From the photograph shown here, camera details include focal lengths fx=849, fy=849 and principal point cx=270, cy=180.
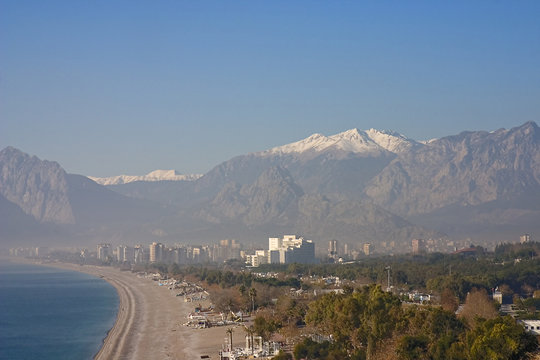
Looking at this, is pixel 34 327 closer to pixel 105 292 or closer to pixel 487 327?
pixel 105 292

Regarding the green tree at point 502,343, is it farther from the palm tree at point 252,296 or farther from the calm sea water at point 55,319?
the palm tree at point 252,296

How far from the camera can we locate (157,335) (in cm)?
8225

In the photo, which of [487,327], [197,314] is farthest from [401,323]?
[197,314]

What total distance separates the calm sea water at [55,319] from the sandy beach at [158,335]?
75.1 inches

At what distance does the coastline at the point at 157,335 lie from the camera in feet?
230

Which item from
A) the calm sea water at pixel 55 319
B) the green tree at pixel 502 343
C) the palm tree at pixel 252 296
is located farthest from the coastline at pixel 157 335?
the green tree at pixel 502 343

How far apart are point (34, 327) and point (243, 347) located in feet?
129

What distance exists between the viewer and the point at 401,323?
181 ft

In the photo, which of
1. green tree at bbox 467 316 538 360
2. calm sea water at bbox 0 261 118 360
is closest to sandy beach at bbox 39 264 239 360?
calm sea water at bbox 0 261 118 360

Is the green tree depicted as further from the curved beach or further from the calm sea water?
the calm sea water

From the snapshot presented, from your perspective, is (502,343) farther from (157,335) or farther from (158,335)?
(157,335)

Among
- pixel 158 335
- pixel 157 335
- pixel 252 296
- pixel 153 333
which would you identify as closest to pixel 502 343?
pixel 158 335

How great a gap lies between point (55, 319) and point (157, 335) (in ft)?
98.1

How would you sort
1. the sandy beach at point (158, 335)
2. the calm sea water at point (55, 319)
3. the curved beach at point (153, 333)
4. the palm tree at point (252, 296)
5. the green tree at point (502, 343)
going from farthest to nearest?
the palm tree at point (252, 296) → the calm sea water at point (55, 319) → the curved beach at point (153, 333) → the sandy beach at point (158, 335) → the green tree at point (502, 343)
